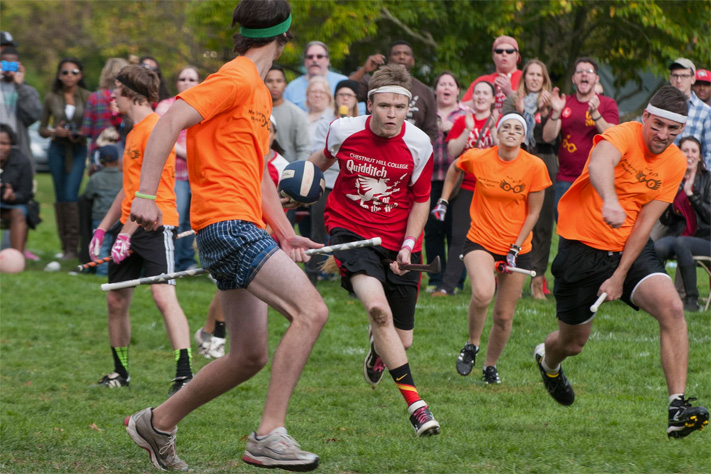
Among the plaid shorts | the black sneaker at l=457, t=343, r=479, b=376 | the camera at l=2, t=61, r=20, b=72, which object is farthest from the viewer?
the camera at l=2, t=61, r=20, b=72

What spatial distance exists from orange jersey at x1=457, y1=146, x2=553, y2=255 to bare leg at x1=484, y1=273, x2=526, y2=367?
9.7 inches

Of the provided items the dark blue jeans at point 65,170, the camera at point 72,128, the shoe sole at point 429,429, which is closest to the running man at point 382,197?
the shoe sole at point 429,429

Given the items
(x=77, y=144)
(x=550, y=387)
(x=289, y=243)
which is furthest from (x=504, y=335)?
(x=77, y=144)

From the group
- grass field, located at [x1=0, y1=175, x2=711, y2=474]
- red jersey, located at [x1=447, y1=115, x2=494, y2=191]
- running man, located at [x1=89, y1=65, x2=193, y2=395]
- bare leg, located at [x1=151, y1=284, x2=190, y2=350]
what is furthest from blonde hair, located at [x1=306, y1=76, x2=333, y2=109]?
bare leg, located at [x1=151, y1=284, x2=190, y2=350]

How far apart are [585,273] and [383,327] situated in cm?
136

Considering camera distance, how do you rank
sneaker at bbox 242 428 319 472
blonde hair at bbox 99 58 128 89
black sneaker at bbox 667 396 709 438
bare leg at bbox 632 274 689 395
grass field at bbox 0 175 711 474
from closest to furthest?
sneaker at bbox 242 428 319 472
grass field at bbox 0 175 711 474
black sneaker at bbox 667 396 709 438
bare leg at bbox 632 274 689 395
blonde hair at bbox 99 58 128 89

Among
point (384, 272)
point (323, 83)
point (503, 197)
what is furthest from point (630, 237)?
point (323, 83)

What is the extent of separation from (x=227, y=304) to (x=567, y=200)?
2.76 metres

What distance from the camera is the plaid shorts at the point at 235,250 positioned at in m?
4.73

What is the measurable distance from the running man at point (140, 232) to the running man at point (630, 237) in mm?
2947

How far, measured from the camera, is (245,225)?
4805 mm

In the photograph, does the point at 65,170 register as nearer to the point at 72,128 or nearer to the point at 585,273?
the point at 72,128

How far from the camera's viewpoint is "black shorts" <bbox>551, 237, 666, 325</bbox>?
625cm

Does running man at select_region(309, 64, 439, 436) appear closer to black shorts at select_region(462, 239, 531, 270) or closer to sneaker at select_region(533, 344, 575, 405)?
sneaker at select_region(533, 344, 575, 405)
